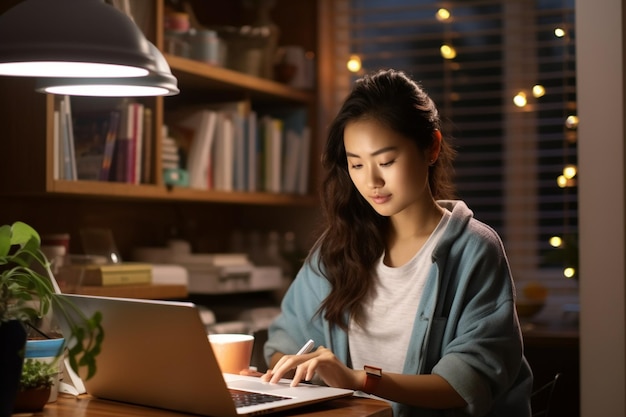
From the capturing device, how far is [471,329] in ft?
5.50

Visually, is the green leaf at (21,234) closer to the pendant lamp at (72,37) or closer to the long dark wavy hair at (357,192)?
the pendant lamp at (72,37)

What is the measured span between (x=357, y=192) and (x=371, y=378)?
1.84 ft

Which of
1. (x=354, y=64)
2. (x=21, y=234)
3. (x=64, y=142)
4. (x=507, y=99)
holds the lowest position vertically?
(x=21, y=234)

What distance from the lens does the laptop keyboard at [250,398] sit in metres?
1.37

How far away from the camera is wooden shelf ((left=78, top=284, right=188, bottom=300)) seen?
8.32ft

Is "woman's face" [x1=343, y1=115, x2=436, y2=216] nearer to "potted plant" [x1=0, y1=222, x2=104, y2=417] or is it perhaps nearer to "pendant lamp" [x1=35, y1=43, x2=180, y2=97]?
"pendant lamp" [x1=35, y1=43, x2=180, y2=97]

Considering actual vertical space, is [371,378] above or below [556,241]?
below

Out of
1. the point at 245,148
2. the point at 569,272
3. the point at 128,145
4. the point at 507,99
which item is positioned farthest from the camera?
the point at 507,99

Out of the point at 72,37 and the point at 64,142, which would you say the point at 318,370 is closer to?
the point at 72,37

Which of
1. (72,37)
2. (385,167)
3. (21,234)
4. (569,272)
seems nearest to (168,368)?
(21,234)

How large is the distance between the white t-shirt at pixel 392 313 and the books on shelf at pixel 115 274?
3.16ft

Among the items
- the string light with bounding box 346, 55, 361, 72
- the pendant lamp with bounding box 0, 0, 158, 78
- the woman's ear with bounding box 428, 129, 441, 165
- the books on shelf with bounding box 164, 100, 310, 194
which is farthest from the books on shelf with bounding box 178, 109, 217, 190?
the pendant lamp with bounding box 0, 0, 158, 78

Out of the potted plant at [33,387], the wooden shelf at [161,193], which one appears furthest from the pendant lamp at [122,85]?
the wooden shelf at [161,193]

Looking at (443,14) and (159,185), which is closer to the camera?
(159,185)
